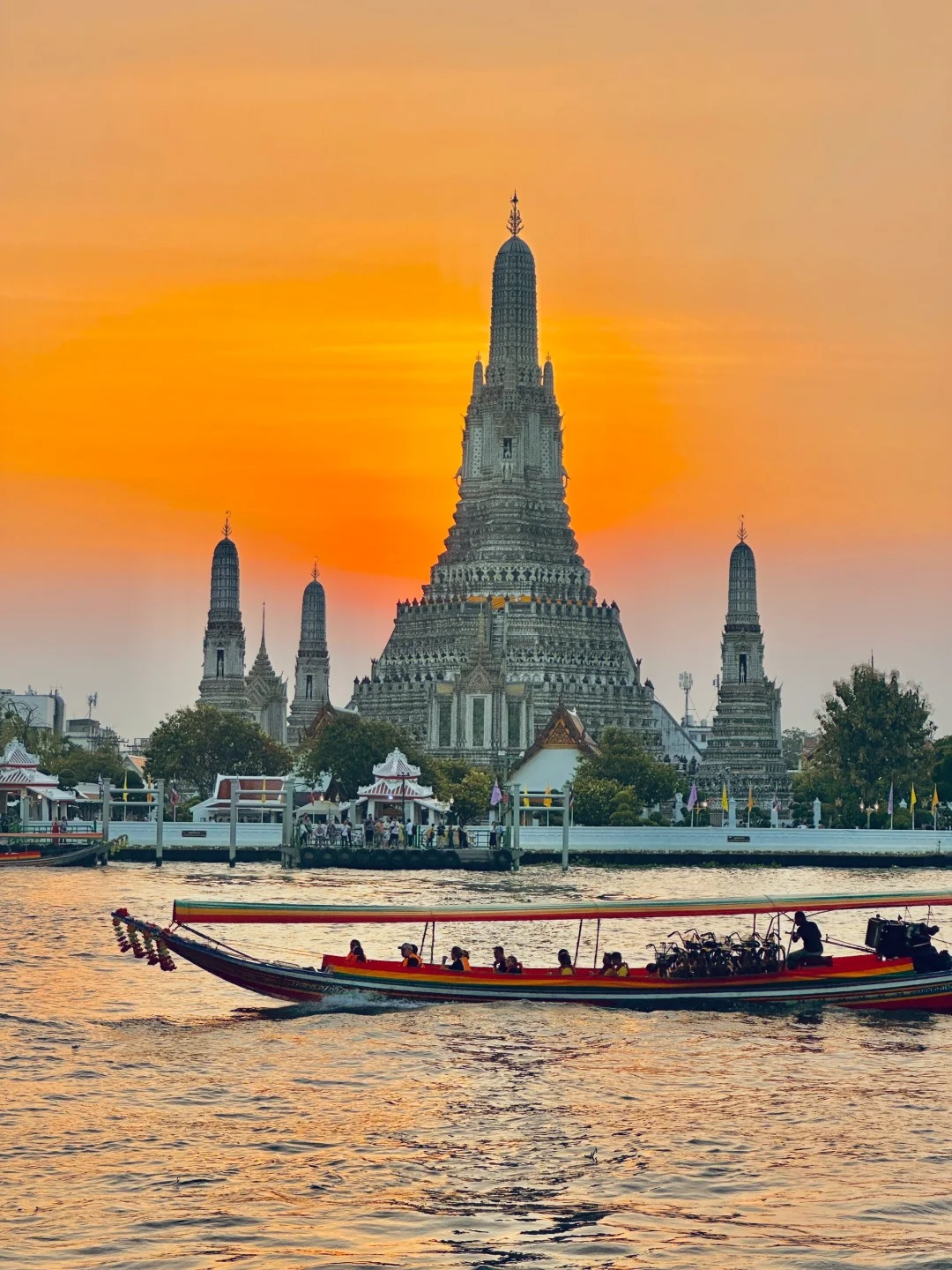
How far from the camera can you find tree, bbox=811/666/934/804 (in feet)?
421

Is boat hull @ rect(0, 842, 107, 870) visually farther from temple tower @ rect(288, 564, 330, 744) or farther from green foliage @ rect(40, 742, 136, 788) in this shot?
temple tower @ rect(288, 564, 330, 744)

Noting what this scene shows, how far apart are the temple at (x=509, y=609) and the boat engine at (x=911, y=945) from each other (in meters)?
97.2

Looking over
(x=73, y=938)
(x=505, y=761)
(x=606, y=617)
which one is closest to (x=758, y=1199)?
(x=73, y=938)

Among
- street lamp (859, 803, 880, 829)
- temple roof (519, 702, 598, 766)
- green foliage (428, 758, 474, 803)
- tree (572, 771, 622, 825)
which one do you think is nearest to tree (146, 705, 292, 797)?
green foliage (428, 758, 474, 803)

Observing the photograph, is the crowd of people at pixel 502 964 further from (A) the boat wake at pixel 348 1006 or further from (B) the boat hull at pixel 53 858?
(B) the boat hull at pixel 53 858

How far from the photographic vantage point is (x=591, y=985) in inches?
1916

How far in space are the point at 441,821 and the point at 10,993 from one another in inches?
2617

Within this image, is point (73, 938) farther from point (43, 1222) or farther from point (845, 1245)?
point (845, 1245)

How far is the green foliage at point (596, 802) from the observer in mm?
119438

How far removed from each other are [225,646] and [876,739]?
59215 mm

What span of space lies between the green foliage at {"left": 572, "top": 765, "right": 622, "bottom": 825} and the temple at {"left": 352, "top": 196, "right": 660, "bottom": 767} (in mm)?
27418

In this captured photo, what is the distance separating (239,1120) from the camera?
125 feet

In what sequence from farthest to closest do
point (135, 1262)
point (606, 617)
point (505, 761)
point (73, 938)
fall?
point (606, 617)
point (505, 761)
point (73, 938)
point (135, 1262)

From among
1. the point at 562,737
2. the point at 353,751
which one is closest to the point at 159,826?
the point at 353,751
